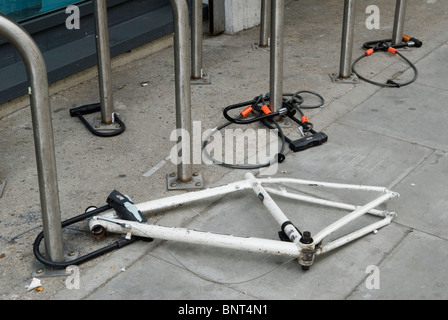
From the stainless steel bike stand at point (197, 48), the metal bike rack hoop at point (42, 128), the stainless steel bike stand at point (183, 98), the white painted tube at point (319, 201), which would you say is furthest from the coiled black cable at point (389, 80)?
the metal bike rack hoop at point (42, 128)

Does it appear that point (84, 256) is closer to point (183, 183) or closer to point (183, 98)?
point (183, 183)

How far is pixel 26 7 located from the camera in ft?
16.6

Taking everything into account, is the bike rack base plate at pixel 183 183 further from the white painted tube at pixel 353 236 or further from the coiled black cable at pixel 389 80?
the coiled black cable at pixel 389 80

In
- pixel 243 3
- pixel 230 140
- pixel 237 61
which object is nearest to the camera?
pixel 230 140

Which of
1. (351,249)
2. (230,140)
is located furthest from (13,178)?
(351,249)

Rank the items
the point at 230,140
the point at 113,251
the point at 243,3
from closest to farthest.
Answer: the point at 113,251, the point at 230,140, the point at 243,3

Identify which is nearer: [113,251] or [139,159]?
[113,251]

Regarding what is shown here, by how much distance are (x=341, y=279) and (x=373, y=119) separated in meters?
1.82

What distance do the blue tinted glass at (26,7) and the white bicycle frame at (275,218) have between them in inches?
83.3

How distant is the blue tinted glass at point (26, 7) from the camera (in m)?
4.95

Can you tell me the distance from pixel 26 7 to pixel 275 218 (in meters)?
2.68

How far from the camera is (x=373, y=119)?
477cm

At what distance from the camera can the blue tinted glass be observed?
4953mm
